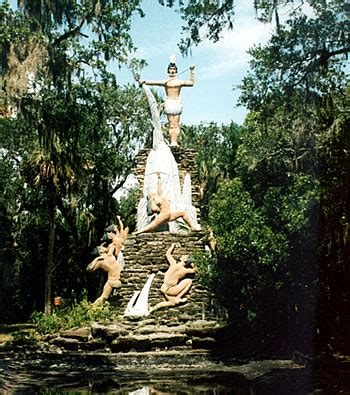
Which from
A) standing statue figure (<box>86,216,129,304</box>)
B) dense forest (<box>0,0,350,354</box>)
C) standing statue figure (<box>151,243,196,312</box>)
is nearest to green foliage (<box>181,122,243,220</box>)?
dense forest (<box>0,0,350,354</box>)

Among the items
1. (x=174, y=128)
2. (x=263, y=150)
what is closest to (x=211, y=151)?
(x=174, y=128)

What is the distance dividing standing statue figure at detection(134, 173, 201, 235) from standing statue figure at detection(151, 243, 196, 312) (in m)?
1.12

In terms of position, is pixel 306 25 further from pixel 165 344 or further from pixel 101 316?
pixel 101 316

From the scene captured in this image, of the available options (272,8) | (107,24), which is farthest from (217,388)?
(107,24)

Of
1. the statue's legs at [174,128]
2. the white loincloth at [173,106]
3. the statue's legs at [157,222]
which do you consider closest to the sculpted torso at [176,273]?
the statue's legs at [157,222]

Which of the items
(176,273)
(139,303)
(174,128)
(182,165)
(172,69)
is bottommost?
(139,303)

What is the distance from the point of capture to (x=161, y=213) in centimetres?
1706

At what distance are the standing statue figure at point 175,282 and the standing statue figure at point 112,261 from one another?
2555 mm

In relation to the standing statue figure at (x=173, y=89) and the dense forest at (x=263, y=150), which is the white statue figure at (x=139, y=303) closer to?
the dense forest at (x=263, y=150)

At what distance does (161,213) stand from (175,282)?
2.15 metres

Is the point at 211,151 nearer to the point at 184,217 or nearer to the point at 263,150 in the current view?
the point at 184,217

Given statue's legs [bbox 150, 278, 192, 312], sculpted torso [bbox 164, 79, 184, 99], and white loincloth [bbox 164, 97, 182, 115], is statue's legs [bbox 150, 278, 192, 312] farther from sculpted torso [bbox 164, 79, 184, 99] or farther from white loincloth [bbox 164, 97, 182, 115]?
sculpted torso [bbox 164, 79, 184, 99]

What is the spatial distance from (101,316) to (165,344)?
353 centimetres

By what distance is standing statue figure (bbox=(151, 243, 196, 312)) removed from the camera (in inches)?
618
